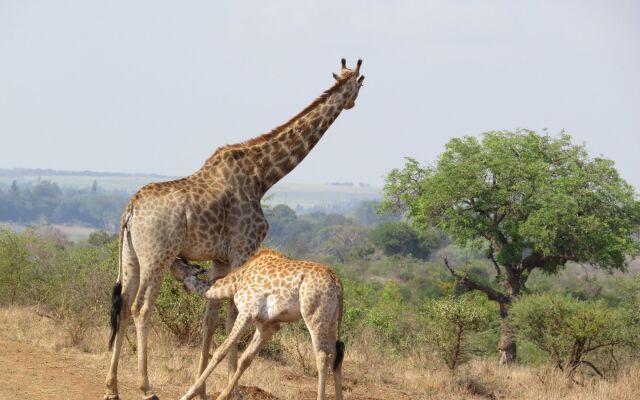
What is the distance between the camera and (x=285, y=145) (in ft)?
30.7

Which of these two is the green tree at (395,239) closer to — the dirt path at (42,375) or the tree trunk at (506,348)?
the tree trunk at (506,348)

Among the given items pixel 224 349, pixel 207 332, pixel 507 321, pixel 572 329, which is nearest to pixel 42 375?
pixel 207 332

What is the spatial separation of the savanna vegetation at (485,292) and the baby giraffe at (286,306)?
3789 millimetres

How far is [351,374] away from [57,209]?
166056mm

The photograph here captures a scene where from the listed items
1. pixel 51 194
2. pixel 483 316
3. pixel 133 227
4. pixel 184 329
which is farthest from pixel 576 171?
pixel 51 194

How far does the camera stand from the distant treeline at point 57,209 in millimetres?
162875

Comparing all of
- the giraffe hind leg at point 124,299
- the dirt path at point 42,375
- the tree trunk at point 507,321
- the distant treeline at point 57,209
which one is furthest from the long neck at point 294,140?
the distant treeline at point 57,209

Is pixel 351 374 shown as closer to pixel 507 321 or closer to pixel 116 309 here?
pixel 116 309

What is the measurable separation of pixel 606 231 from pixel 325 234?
260 feet

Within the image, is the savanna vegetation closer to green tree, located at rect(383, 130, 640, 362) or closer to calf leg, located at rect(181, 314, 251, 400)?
green tree, located at rect(383, 130, 640, 362)

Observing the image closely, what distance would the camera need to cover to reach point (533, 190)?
22.2 meters

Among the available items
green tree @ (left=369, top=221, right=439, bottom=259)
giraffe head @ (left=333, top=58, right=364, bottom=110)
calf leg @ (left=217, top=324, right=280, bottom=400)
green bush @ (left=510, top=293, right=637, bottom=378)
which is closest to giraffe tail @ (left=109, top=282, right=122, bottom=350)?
calf leg @ (left=217, top=324, right=280, bottom=400)

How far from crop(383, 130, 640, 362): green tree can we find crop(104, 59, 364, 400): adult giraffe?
12.5 metres

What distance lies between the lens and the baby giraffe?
815 cm
